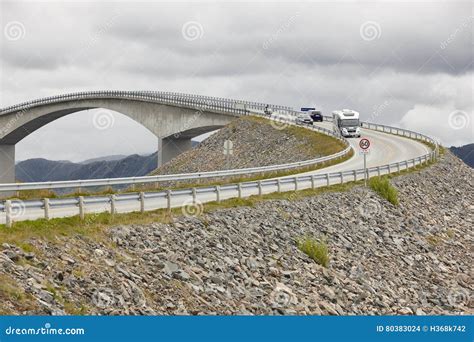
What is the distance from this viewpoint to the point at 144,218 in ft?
74.3

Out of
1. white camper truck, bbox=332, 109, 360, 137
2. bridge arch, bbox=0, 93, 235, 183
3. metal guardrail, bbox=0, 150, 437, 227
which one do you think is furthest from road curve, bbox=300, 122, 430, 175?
bridge arch, bbox=0, 93, 235, 183

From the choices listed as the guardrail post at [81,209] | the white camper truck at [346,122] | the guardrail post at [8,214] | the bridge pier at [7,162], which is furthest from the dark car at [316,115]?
the guardrail post at [8,214]

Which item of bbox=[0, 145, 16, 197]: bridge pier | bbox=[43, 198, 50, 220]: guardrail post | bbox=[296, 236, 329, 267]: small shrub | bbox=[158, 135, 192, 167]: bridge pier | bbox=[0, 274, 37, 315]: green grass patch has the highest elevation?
bbox=[43, 198, 50, 220]: guardrail post

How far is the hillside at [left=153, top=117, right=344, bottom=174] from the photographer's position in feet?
201

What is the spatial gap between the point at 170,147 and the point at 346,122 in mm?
26828

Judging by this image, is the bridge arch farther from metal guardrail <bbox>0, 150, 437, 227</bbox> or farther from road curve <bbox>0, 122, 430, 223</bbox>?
metal guardrail <bbox>0, 150, 437, 227</bbox>

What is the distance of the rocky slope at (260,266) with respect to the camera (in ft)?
53.9

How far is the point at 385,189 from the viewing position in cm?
3953

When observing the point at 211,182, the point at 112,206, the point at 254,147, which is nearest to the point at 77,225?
the point at 112,206

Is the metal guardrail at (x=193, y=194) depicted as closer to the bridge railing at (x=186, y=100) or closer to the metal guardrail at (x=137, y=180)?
the metal guardrail at (x=137, y=180)

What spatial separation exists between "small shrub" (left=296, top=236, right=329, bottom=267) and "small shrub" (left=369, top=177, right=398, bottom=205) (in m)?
13.4

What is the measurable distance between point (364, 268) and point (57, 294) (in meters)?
15.6

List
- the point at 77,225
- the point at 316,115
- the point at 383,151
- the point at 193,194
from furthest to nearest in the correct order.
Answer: the point at 316,115
the point at 383,151
the point at 193,194
the point at 77,225

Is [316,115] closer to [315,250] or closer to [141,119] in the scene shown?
[141,119]
